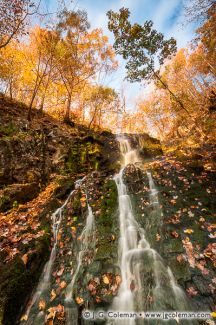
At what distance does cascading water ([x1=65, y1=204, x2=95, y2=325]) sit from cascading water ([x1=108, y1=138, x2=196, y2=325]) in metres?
0.76

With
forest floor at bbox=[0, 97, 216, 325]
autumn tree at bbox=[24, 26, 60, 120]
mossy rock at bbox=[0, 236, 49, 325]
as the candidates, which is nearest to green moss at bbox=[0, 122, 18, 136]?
forest floor at bbox=[0, 97, 216, 325]

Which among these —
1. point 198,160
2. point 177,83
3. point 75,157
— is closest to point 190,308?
point 198,160

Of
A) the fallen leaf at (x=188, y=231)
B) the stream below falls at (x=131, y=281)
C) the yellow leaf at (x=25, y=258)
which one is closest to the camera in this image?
the stream below falls at (x=131, y=281)

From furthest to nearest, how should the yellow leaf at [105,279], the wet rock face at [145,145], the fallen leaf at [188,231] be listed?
1. the wet rock face at [145,145]
2. the fallen leaf at [188,231]
3. the yellow leaf at [105,279]

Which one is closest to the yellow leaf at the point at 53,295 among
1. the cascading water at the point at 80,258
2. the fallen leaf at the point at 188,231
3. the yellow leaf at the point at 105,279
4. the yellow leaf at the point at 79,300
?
the cascading water at the point at 80,258

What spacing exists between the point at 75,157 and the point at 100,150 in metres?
2.11

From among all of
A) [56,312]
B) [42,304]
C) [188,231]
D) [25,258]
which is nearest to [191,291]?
[188,231]

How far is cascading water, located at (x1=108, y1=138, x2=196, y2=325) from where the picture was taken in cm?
393

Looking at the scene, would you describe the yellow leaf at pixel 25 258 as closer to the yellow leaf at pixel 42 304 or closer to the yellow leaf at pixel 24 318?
the yellow leaf at pixel 42 304

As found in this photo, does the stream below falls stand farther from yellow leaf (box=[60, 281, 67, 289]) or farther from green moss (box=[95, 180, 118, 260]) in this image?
green moss (box=[95, 180, 118, 260])

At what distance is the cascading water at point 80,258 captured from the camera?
395 cm

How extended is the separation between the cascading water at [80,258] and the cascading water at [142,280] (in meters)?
0.76

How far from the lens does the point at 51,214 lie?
6.52 meters

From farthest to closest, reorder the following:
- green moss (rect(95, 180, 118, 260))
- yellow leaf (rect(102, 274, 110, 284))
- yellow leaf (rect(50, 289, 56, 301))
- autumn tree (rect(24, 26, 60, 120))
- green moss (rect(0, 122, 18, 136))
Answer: autumn tree (rect(24, 26, 60, 120)) → green moss (rect(0, 122, 18, 136)) → green moss (rect(95, 180, 118, 260)) → yellow leaf (rect(102, 274, 110, 284)) → yellow leaf (rect(50, 289, 56, 301))
